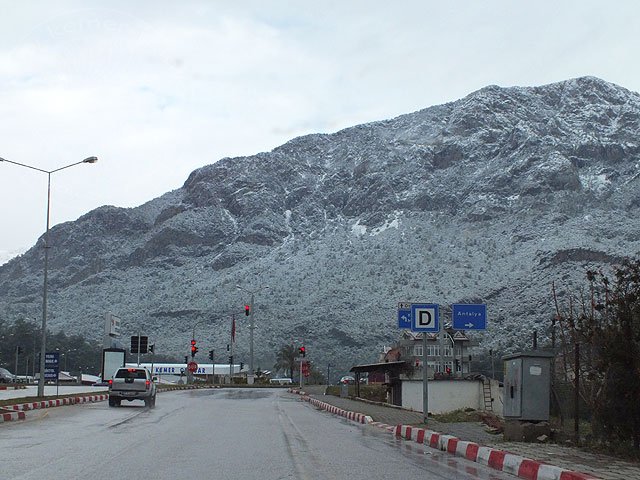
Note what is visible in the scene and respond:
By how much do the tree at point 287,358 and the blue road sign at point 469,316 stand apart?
275 feet

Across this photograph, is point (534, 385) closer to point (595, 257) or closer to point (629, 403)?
point (629, 403)

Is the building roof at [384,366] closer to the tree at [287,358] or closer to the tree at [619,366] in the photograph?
the tree at [619,366]

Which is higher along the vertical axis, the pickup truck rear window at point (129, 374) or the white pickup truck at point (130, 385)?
the pickup truck rear window at point (129, 374)

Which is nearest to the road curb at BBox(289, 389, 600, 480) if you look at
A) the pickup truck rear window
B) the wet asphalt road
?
the wet asphalt road

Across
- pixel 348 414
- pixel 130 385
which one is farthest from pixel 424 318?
pixel 130 385

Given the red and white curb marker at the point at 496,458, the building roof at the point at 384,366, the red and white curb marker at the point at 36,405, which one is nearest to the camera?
the red and white curb marker at the point at 496,458

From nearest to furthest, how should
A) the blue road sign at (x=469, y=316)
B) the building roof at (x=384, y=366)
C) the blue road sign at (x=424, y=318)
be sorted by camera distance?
the blue road sign at (x=424, y=318)
the blue road sign at (x=469, y=316)
the building roof at (x=384, y=366)

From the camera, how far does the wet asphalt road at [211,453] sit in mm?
12039

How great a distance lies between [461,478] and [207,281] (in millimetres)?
189235

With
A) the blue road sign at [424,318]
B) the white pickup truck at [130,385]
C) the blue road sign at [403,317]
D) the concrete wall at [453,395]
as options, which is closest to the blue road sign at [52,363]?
the white pickup truck at [130,385]

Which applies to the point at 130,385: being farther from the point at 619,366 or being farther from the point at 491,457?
the point at 619,366

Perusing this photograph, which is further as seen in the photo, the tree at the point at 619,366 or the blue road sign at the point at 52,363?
the blue road sign at the point at 52,363

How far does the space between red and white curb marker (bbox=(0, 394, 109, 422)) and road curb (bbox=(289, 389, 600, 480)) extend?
37.0 feet

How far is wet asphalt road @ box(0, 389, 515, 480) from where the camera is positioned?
12039 millimetres
